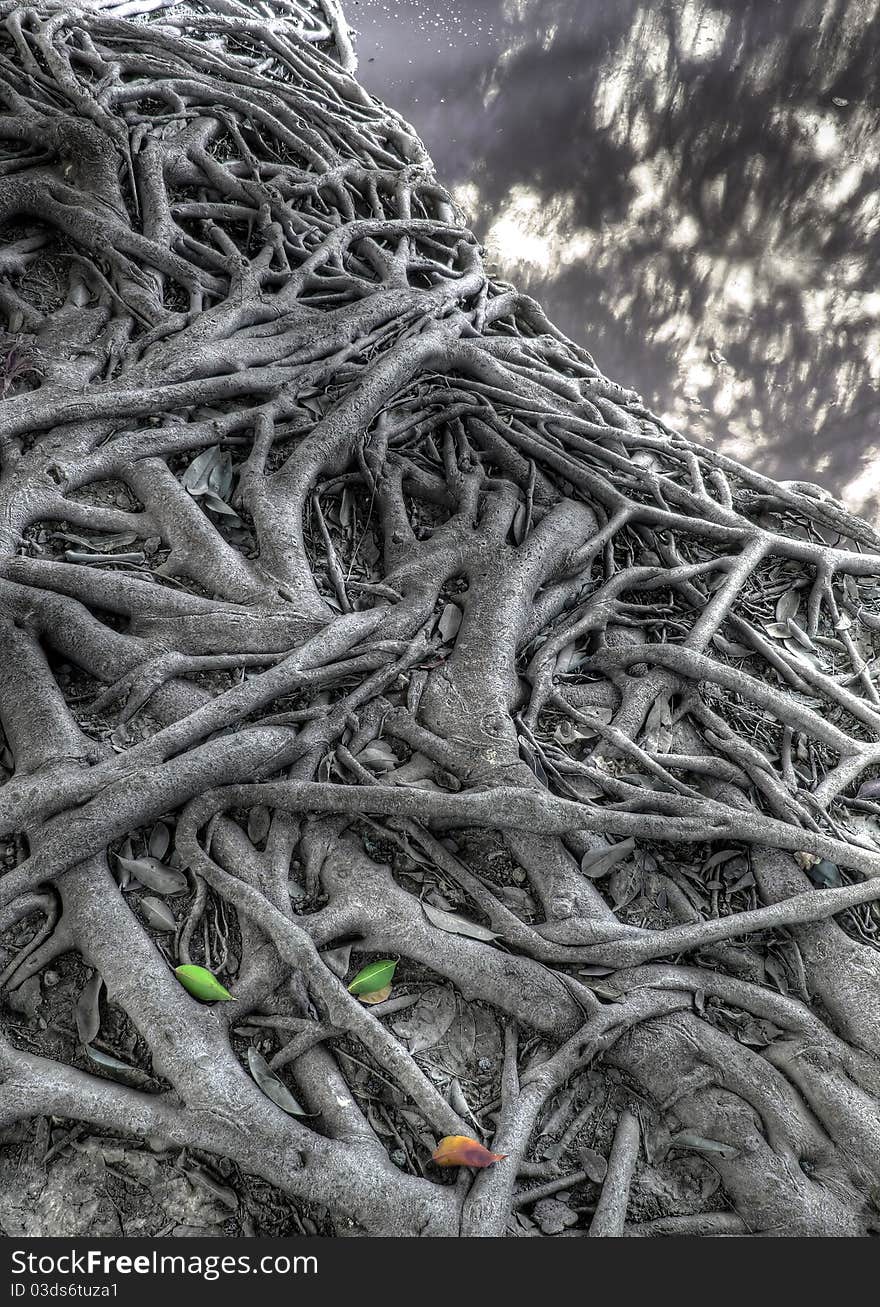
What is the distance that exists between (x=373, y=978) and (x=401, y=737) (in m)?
0.85

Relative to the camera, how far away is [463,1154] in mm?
1954

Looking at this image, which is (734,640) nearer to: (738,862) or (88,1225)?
(738,862)

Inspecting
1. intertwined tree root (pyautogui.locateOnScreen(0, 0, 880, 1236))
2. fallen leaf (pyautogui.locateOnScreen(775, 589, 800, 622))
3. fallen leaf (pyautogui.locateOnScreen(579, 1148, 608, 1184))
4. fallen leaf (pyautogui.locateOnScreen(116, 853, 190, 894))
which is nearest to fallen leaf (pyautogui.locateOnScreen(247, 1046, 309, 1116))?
intertwined tree root (pyautogui.locateOnScreen(0, 0, 880, 1236))

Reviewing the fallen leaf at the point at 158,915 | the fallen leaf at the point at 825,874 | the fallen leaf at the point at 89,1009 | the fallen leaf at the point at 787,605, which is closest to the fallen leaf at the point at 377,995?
the fallen leaf at the point at 158,915

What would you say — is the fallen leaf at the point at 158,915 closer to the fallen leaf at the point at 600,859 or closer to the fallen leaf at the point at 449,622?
the fallen leaf at the point at 600,859

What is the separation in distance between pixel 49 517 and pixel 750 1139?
3.02 m

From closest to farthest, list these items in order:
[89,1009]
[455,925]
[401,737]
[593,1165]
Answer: [593,1165] → [89,1009] → [455,925] → [401,737]

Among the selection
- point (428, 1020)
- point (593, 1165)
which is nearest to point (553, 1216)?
point (593, 1165)

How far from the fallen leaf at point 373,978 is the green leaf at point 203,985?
32cm

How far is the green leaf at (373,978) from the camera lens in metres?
2.28

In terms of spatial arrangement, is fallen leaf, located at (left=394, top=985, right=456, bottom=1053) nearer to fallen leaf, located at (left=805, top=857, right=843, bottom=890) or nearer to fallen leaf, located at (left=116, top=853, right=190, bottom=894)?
fallen leaf, located at (left=116, top=853, right=190, bottom=894)

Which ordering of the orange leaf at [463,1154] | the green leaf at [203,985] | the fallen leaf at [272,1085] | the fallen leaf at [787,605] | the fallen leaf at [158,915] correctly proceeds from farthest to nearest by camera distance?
the fallen leaf at [787,605] → the fallen leaf at [158,915] → the green leaf at [203,985] → the fallen leaf at [272,1085] → the orange leaf at [463,1154]

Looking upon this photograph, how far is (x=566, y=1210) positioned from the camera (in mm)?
2000

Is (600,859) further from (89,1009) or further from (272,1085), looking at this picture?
(89,1009)
